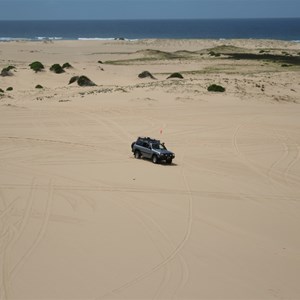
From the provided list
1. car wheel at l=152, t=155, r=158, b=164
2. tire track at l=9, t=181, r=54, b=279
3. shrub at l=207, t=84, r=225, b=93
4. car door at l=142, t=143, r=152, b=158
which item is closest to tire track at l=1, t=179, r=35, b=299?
tire track at l=9, t=181, r=54, b=279

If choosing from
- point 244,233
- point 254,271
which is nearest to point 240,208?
point 244,233

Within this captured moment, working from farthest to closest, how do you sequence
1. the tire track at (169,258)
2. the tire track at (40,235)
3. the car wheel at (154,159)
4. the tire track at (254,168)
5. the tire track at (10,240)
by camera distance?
the car wheel at (154,159) < the tire track at (254,168) < the tire track at (40,235) < the tire track at (169,258) < the tire track at (10,240)

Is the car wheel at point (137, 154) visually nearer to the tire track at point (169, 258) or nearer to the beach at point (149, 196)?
the beach at point (149, 196)

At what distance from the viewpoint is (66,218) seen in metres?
18.6

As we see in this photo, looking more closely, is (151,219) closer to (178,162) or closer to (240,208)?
(240,208)

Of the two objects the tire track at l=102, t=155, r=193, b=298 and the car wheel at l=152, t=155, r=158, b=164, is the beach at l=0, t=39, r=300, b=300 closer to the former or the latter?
the tire track at l=102, t=155, r=193, b=298

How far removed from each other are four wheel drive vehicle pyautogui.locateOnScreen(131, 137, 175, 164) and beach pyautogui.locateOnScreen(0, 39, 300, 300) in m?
0.43

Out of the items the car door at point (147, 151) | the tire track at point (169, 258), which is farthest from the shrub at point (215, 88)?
the tire track at point (169, 258)

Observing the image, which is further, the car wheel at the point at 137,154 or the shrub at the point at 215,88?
the shrub at the point at 215,88

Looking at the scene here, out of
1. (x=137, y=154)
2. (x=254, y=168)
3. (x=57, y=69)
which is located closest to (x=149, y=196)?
(x=137, y=154)

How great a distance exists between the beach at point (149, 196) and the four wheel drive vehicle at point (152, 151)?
16.9 inches

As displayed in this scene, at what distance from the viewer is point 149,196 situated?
21578mm

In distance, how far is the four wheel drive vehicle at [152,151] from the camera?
26984 millimetres

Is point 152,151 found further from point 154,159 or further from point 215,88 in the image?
point 215,88
